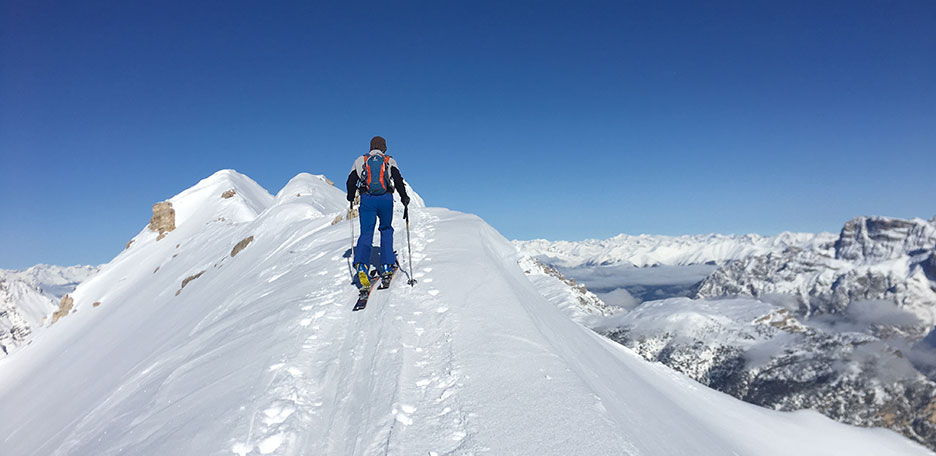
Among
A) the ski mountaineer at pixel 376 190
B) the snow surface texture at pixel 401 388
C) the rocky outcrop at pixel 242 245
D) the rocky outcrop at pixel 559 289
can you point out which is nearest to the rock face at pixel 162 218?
the rocky outcrop at pixel 242 245

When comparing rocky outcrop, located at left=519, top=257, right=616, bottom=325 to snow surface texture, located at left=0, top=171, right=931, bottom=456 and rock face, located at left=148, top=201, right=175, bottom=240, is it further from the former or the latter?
rock face, located at left=148, top=201, right=175, bottom=240

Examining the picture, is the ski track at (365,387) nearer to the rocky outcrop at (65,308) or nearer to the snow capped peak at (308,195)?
the snow capped peak at (308,195)

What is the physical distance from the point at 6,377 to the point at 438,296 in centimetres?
4531

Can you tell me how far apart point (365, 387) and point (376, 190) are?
546 cm

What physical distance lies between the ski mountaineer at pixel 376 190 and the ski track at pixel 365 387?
4.30 ft

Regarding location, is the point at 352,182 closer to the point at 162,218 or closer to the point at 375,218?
the point at 375,218

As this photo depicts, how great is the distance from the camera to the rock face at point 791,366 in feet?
511

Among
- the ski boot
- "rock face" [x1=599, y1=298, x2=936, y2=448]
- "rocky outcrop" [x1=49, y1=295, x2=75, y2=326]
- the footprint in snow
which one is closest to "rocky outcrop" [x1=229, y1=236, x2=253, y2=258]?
the ski boot

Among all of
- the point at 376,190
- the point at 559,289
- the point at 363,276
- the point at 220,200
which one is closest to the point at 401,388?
the point at 363,276

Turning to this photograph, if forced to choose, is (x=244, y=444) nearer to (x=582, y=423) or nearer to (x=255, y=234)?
(x=582, y=423)

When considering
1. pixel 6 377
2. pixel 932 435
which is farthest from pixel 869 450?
pixel 932 435

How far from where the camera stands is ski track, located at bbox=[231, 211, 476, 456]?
4852 millimetres

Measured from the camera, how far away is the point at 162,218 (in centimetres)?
4931

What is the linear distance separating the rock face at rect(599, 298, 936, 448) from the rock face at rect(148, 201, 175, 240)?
130 metres
